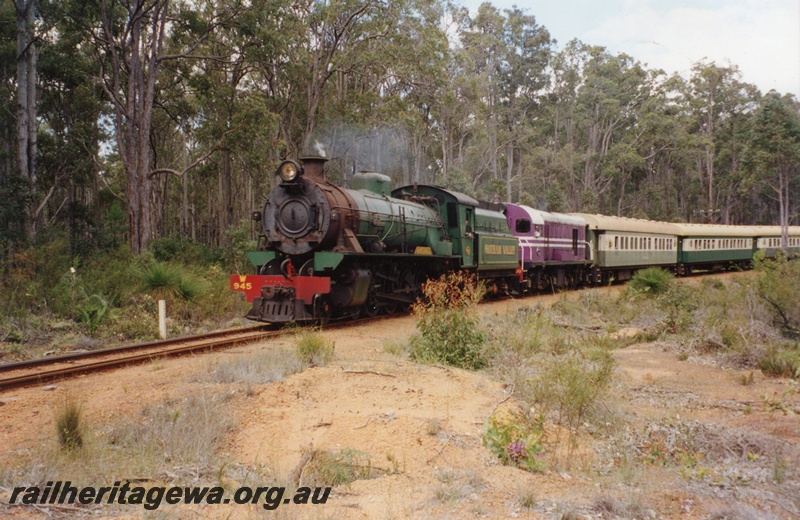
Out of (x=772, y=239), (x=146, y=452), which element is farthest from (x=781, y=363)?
(x=772, y=239)

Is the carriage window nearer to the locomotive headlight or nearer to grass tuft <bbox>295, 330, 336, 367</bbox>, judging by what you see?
the locomotive headlight

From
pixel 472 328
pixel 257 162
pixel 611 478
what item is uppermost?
pixel 257 162

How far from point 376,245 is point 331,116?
17.8m

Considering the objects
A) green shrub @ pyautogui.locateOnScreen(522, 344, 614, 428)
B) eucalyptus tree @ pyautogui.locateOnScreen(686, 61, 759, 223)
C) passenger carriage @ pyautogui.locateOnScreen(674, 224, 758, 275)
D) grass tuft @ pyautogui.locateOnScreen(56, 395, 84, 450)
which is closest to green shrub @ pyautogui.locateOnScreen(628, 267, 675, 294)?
green shrub @ pyautogui.locateOnScreen(522, 344, 614, 428)

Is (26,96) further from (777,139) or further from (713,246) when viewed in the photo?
(777,139)

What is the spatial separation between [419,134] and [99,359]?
32316 mm

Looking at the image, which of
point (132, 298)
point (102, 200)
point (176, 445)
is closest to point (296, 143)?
point (102, 200)

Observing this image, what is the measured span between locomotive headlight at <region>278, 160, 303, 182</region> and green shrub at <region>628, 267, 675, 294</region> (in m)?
10.5

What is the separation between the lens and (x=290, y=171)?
38.8 feet

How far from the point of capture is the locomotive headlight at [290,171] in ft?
38.6

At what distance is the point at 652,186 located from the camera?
2212 inches

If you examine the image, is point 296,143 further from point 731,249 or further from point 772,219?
point 772,219

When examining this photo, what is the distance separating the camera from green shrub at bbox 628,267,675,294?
16.4 m

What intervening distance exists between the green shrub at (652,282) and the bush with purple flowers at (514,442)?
12428mm
